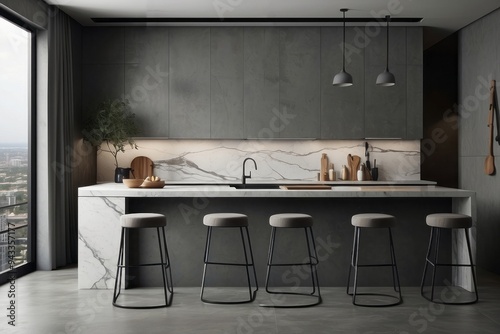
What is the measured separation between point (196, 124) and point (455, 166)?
4.59 m

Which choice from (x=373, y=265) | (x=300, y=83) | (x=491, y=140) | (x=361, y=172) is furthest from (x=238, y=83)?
(x=373, y=265)

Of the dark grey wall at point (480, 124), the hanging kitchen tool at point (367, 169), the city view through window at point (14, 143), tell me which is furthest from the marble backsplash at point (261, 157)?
the city view through window at point (14, 143)

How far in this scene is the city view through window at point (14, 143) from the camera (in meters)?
5.74

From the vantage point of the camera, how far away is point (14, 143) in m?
5.98

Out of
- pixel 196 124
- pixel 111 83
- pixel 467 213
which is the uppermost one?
pixel 111 83

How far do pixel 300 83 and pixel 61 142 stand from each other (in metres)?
2.96

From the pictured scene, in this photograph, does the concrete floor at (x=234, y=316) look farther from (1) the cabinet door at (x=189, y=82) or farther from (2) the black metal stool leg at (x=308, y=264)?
(1) the cabinet door at (x=189, y=82)

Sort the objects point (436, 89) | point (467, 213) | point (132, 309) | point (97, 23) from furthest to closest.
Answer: point (436, 89)
point (97, 23)
point (467, 213)
point (132, 309)

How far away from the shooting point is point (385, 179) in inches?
306

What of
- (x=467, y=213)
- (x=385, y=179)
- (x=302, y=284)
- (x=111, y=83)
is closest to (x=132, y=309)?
(x=302, y=284)

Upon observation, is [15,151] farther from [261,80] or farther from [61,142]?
[261,80]

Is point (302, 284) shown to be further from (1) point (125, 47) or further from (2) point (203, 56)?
(1) point (125, 47)

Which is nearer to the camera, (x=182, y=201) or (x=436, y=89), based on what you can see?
(x=182, y=201)

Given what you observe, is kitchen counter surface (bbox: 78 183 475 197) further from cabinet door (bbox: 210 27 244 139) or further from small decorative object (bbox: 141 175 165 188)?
cabinet door (bbox: 210 27 244 139)
